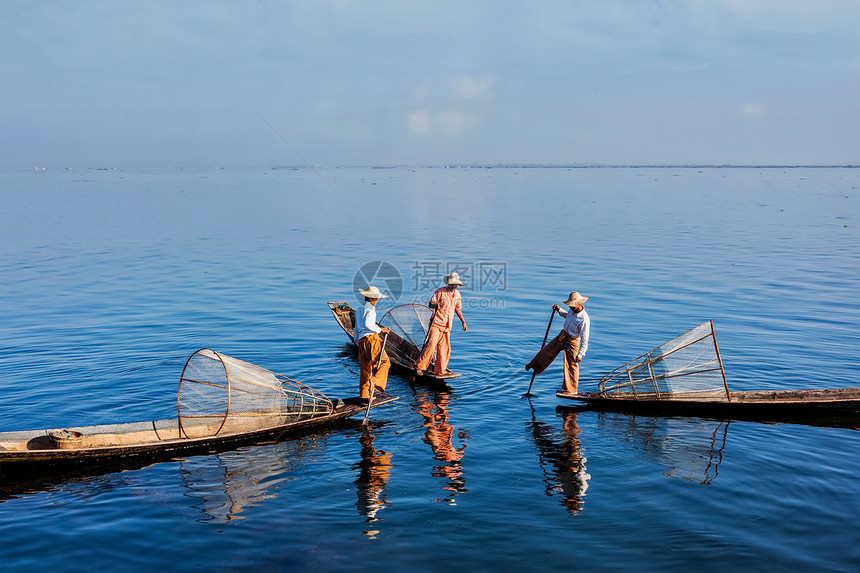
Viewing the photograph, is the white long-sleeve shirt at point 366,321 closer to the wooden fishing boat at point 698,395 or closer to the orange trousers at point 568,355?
the orange trousers at point 568,355

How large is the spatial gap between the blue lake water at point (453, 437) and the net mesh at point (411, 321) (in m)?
1.32

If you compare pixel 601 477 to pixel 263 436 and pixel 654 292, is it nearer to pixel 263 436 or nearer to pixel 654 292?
pixel 263 436

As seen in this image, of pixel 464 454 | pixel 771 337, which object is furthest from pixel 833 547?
pixel 771 337

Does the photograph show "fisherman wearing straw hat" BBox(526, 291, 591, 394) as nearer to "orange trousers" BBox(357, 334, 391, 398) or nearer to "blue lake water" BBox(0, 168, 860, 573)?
"blue lake water" BBox(0, 168, 860, 573)

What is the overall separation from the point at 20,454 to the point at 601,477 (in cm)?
835

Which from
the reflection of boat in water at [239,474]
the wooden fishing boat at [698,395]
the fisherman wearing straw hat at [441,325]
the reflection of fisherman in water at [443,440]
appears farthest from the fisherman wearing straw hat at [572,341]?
the reflection of boat in water at [239,474]

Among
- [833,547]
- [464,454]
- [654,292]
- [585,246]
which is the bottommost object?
[833,547]

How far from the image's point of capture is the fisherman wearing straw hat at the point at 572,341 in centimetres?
1198

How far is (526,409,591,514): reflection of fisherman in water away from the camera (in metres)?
8.92

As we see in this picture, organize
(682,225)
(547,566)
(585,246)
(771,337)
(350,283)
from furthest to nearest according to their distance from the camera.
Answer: (682,225) → (585,246) → (350,283) → (771,337) → (547,566)

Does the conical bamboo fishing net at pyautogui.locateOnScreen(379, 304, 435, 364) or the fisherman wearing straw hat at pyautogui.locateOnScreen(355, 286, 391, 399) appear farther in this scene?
the conical bamboo fishing net at pyautogui.locateOnScreen(379, 304, 435, 364)

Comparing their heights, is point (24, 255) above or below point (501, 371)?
above

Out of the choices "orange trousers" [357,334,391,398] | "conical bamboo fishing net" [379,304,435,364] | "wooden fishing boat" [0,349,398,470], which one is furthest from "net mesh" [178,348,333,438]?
"conical bamboo fishing net" [379,304,435,364]

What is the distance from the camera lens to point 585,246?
36562 mm
